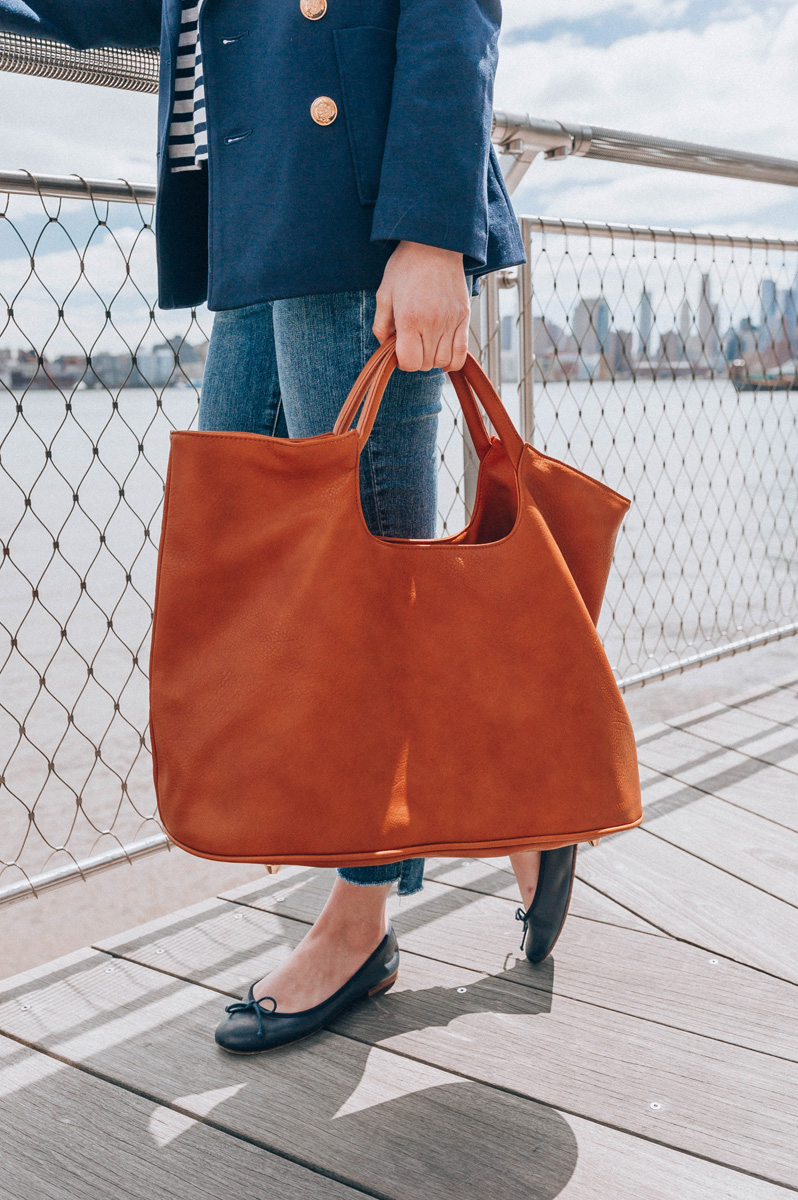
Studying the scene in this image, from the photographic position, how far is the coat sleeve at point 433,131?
0.67 meters

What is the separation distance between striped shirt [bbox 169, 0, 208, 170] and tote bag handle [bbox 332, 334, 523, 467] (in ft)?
0.88

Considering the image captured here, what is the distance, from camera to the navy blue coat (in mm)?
667

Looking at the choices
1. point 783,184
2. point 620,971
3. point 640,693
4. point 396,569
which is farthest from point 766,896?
point 640,693

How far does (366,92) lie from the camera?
0.69 metres

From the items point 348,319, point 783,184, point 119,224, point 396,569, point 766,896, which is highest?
point 783,184

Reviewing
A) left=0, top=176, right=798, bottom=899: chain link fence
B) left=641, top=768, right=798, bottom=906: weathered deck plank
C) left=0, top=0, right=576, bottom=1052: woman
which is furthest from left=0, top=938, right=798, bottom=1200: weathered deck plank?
left=0, top=0, right=576, bottom=1052: woman

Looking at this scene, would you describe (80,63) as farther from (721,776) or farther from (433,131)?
(721,776)

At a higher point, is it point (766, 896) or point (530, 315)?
point (530, 315)

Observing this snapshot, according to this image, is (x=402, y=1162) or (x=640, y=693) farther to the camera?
(x=640, y=693)

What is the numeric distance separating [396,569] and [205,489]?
0.50 feet

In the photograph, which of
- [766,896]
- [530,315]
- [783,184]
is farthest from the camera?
[783,184]

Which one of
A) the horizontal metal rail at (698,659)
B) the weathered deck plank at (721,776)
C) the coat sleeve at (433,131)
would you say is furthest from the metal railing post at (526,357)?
the coat sleeve at (433,131)

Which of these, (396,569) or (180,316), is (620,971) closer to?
(396,569)

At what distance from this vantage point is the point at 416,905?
1145 mm
